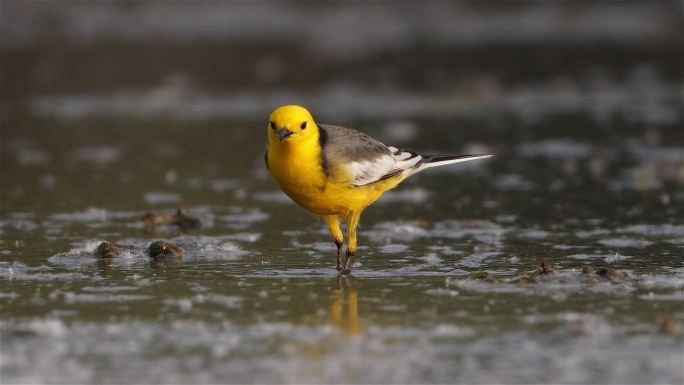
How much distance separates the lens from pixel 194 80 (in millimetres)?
19688

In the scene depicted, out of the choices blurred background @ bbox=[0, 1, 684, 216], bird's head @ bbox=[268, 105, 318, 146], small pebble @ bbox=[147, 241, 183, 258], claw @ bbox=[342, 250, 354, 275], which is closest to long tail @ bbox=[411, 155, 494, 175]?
claw @ bbox=[342, 250, 354, 275]

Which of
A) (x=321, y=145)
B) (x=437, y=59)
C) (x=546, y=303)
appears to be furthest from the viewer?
(x=437, y=59)

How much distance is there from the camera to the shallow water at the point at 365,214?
248 inches

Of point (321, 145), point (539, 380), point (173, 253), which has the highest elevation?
point (321, 145)

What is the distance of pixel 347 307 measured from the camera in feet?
23.9

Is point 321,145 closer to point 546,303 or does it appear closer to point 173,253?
point 173,253

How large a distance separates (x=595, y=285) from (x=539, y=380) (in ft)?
6.89

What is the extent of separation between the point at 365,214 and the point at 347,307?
3847 millimetres

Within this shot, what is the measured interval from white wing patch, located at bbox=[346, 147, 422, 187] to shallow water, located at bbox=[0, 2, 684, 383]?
575mm

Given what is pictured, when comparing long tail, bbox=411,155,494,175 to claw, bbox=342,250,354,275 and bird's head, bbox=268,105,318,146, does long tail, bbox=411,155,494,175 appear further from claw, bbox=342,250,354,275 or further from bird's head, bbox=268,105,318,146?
bird's head, bbox=268,105,318,146

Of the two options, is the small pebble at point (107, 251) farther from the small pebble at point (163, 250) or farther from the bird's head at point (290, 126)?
the bird's head at point (290, 126)

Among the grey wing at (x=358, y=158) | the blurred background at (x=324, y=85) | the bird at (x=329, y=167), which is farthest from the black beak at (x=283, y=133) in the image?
the blurred background at (x=324, y=85)

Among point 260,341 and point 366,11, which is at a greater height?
point 366,11

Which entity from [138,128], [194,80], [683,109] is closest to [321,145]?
[138,128]
